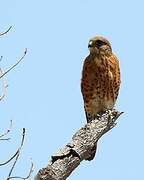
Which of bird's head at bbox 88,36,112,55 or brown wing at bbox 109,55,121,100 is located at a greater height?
bird's head at bbox 88,36,112,55

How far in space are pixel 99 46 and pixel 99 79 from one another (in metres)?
0.62

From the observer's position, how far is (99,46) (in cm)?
895

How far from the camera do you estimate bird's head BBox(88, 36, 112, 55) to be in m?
8.89

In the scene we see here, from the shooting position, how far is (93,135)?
15.9 ft

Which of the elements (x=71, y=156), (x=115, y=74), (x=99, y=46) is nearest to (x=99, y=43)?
(x=99, y=46)

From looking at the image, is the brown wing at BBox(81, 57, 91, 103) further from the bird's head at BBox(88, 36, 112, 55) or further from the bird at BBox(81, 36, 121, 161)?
the bird's head at BBox(88, 36, 112, 55)

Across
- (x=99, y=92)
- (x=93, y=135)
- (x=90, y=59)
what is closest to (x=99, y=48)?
(x=90, y=59)

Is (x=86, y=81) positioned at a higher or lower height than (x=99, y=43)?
lower

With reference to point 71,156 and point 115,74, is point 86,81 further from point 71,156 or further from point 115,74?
point 71,156

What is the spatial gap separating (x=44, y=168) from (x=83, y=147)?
545 mm

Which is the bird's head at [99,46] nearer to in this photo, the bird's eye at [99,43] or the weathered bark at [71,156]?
the bird's eye at [99,43]

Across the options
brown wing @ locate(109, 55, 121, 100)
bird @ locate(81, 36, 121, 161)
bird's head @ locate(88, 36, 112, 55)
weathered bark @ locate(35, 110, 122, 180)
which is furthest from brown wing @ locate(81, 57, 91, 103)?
weathered bark @ locate(35, 110, 122, 180)

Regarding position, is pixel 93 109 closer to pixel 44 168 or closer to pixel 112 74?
pixel 112 74

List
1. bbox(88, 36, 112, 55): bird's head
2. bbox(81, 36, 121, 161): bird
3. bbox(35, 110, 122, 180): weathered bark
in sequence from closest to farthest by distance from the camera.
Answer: bbox(35, 110, 122, 180): weathered bark → bbox(81, 36, 121, 161): bird → bbox(88, 36, 112, 55): bird's head
